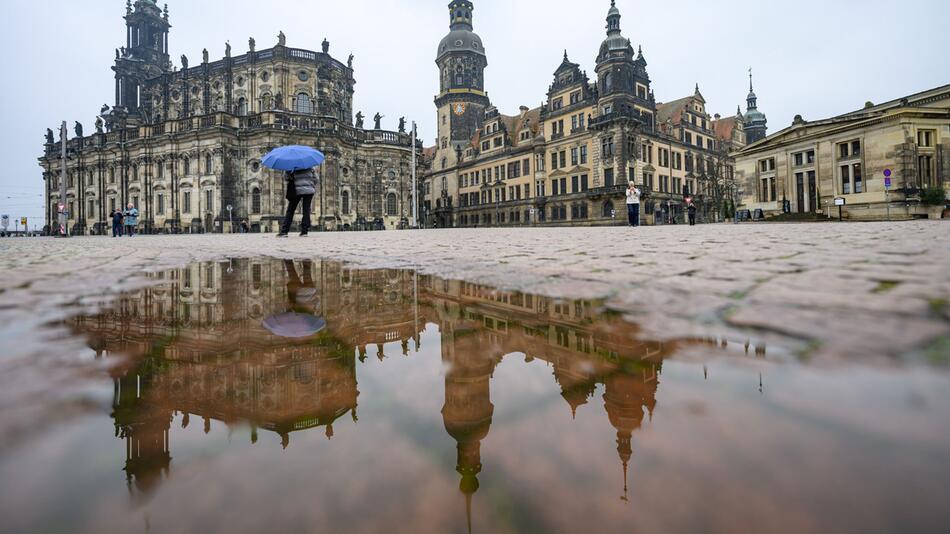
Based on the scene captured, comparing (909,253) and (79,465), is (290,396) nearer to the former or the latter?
(79,465)

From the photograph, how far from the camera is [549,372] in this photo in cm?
110

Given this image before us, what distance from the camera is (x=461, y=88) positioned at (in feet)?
186

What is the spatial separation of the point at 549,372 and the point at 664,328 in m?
0.55

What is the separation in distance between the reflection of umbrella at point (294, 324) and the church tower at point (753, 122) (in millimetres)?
72294

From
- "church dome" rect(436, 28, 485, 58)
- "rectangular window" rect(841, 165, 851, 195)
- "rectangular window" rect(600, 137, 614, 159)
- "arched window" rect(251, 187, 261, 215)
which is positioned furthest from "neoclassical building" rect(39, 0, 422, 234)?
"rectangular window" rect(841, 165, 851, 195)

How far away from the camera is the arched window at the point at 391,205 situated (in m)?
42.7

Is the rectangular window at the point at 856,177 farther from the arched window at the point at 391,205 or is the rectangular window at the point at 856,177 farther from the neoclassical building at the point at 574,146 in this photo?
the arched window at the point at 391,205

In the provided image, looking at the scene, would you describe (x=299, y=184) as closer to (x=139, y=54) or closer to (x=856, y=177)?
(x=856, y=177)

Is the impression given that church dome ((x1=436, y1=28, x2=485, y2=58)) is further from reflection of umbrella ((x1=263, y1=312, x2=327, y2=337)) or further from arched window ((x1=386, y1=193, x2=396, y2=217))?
reflection of umbrella ((x1=263, y1=312, x2=327, y2=337))

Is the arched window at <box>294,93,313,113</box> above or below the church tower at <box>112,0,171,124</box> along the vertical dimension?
below

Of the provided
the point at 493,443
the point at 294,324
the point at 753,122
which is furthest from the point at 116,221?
the point at 753,122

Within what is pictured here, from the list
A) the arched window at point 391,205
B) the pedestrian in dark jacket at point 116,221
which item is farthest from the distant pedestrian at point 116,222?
the arched window at point 391,205

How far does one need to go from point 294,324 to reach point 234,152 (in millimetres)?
40978

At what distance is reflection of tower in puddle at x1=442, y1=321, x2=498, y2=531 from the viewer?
72cm
